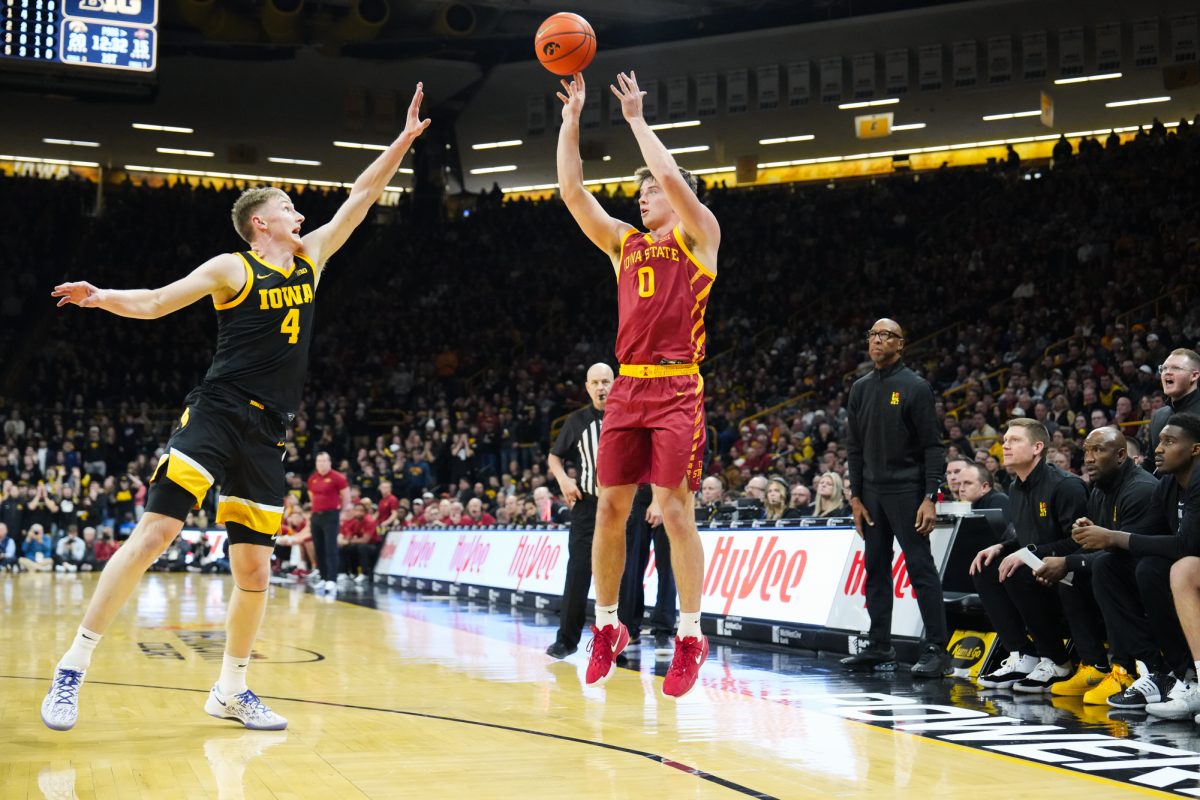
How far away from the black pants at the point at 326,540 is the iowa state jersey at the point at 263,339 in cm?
1128

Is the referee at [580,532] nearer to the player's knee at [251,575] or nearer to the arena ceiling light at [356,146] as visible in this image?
A: the player's knee at [251,575]

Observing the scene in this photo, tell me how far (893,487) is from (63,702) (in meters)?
4.97

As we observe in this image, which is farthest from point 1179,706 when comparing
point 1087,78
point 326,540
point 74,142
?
point 74,142

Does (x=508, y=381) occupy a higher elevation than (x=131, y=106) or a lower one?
lower

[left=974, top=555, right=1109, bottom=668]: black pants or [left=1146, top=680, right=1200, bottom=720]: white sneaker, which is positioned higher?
[left=974, top=555, right=1109, bottom=668]: black pants

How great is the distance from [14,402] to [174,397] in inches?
154

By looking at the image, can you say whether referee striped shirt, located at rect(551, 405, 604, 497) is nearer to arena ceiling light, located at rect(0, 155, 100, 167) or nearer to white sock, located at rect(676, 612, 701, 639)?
A: white sock, located at rect(676, 612, 701, 639)

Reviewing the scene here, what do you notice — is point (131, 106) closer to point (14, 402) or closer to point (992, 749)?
point (14, 402)

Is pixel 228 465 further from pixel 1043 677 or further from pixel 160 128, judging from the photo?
pixel 160 128

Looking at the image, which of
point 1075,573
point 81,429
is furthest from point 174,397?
point 1075,573

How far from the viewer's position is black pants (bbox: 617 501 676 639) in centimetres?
909

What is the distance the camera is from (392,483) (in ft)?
79.2

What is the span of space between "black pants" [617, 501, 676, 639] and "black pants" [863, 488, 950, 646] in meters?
1.72

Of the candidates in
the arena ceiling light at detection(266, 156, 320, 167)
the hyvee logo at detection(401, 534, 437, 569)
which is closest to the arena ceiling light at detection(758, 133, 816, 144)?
the arena ceiling light at detection(266, 156, 320, 167)
